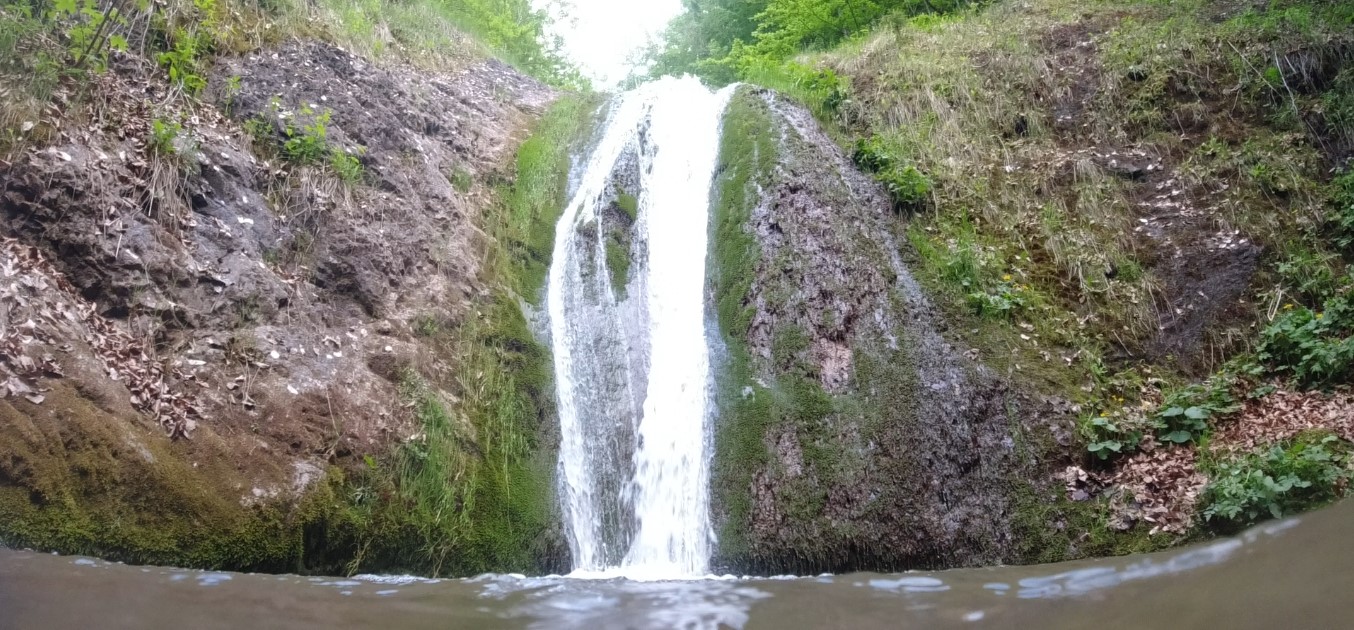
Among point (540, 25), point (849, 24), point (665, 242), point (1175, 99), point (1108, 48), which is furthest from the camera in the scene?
point (540, 25)

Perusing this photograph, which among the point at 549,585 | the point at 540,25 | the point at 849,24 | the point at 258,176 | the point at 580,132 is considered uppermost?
the point at 540,25

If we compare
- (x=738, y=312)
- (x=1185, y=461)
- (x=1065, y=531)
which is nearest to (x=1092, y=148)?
(x=1185, y=461)

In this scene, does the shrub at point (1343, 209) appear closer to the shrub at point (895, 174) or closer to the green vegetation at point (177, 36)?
the shrub at point (895, 174)

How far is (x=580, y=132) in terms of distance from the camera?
9.88 metres

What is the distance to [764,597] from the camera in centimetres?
329

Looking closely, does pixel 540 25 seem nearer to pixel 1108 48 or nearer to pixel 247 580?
pixel 1108 48

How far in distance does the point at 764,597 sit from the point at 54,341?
4.22 metres

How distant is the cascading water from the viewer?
5.69 meters

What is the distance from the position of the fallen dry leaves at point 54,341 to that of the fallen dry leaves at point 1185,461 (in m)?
6.15

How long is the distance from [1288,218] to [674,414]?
592 cm

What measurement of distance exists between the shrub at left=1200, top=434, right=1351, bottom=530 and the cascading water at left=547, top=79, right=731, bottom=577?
3312 millimetres

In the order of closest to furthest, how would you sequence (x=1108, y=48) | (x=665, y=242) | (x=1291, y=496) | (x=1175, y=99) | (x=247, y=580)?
(x=247, y=580) → (x=1291, y=496) → (x=665, y=242) → (x=1175, y=99) → (x=1108, y=48)

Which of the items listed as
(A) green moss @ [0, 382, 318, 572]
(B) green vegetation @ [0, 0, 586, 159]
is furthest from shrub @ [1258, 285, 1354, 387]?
(B) green vegetation @ [0, 0, 586, 159]

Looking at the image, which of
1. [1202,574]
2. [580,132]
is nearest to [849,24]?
[580,132]
